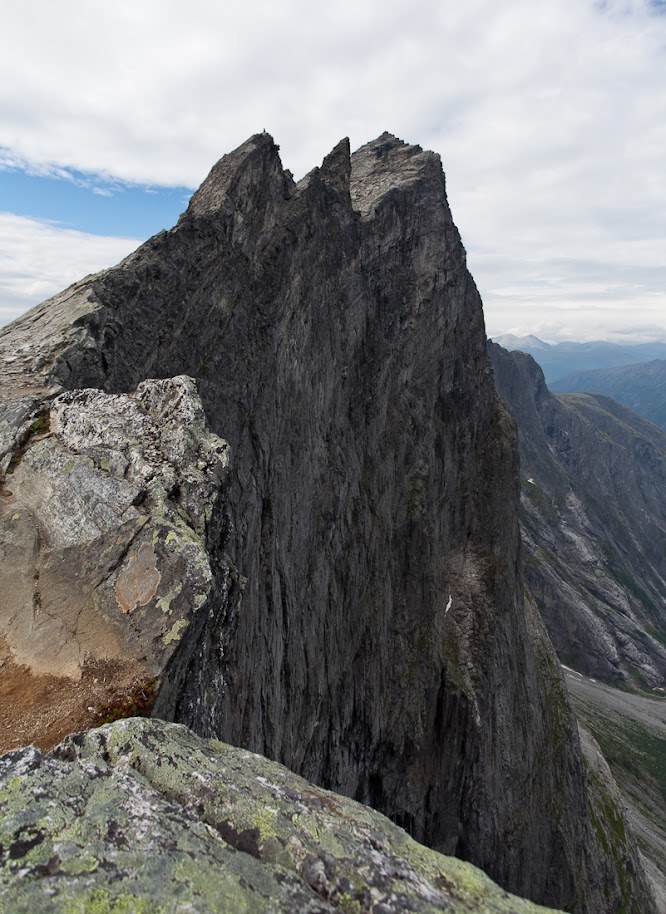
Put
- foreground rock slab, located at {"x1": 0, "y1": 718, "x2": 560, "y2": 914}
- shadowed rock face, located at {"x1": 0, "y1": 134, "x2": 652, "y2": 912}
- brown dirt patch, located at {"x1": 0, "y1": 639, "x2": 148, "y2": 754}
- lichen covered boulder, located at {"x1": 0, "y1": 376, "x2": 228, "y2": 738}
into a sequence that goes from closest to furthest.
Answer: foreground rock slab, located at {"x1": 0, "y1": 718, "x2": 560, "y2": 914} < brown dirt patch, located at {"x1": 0, "y1": 639, "x2": 148, "y2": 754} < lichen covered boulder, located at {"x1": 0, "y1": 376, "x2": 228, "y2": 738} < shadowed rock face, located at {"x1": 0, "y1": 134, "x2": 652, "y2": 912}

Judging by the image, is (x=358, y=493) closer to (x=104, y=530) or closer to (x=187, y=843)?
(x=104, y=530)

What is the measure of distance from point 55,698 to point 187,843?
4865 mm

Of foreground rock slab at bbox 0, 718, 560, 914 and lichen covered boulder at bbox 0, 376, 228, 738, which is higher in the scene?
lichen covered boulder at bbox 0, 376, 228, 738

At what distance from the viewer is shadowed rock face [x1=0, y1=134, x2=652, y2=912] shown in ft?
91.2

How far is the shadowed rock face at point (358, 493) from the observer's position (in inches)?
1094

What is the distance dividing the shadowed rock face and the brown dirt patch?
104 centimetres

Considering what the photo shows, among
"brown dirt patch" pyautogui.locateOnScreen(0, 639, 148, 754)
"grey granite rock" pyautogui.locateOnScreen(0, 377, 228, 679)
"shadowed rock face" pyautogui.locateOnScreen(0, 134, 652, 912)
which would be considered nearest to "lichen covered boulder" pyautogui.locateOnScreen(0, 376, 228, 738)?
"grey granite rock" pyautogui.locateOnScreen(0, 377, 228, 679)

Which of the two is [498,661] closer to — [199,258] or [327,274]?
[327,274]

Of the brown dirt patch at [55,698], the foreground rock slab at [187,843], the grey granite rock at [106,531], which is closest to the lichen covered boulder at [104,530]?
the grey granite rock at [106,531]

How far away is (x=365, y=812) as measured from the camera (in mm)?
10922

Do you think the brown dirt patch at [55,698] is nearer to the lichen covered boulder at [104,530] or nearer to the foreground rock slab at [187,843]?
the lichen covered boulder at [104,530]

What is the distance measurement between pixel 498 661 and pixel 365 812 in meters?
70.7

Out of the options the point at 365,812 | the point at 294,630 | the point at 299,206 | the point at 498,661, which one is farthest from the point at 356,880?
the point at 498,661

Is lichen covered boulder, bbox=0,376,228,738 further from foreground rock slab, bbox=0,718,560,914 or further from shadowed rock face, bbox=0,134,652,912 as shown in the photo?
foreground rock slab, bbox=0,718,560,914
